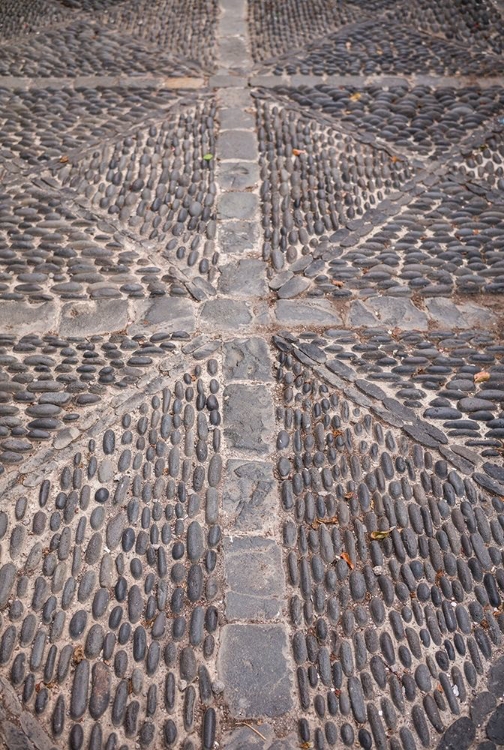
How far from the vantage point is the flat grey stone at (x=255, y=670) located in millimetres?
3344

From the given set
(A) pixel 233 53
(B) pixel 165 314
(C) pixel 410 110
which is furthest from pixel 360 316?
(A) pixel 233 53

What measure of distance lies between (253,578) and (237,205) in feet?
11.8

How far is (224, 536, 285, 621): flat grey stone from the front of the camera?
3639 millimetres

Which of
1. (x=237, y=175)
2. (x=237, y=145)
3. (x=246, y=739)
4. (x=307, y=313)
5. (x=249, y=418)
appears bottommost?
(x=246, y=739)

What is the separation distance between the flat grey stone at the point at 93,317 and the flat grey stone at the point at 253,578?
6.57 feet

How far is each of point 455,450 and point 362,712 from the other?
1.77 meters

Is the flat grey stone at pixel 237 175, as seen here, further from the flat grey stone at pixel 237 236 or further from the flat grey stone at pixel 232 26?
the flat grey stone at pixel 232 26

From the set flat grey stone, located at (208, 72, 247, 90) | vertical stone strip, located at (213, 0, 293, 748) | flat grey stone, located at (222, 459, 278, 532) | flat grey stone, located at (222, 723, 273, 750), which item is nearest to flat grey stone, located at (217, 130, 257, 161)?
vertical stone strip, located at (213, 0, 293, 748)

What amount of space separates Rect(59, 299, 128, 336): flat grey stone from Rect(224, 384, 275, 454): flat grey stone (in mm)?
1097

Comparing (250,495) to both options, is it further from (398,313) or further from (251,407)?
(398,313)

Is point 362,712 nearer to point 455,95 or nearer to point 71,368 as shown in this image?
point 71,368

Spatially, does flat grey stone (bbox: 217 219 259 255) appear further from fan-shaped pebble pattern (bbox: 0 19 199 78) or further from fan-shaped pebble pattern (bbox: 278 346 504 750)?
fan-shaped pebble pattern (bbox: 0 19 199 78)

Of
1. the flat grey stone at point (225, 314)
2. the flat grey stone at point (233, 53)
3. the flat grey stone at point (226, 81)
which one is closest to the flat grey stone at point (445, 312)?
the flat grey stone at point (225, 314)

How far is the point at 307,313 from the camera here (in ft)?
17.0
